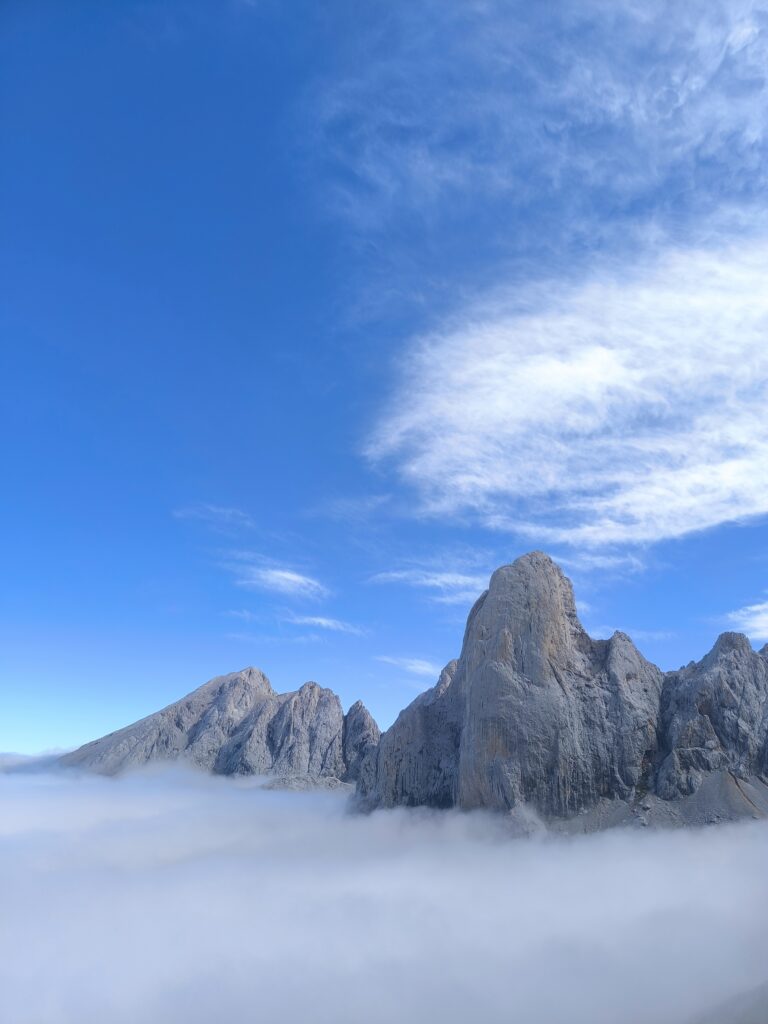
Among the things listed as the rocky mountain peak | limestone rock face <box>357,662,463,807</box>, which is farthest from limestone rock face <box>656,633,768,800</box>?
limestone rock face <box>357,662,463,807</box>

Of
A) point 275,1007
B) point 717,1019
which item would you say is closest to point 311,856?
point 275,1007

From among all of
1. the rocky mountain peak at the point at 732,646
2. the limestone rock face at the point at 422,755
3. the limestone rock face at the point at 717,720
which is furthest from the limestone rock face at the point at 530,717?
the rocky mountain peak at the point at 732,646

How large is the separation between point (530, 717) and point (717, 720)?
82.8 ft

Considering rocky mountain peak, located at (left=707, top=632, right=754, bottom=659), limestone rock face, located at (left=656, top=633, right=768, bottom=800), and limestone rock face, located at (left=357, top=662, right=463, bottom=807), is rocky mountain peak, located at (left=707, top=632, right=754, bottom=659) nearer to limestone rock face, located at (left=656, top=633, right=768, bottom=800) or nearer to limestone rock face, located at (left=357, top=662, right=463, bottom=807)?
limestone rock face, located at (left=656, top=633, right=768, bottom=800)

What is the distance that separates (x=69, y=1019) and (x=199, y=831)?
79525mm

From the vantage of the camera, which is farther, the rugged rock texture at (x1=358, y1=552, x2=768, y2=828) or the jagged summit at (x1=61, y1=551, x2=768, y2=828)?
the jagged summit at (x1=61, y1=551, x2=768, y2=828)

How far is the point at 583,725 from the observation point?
294 ft

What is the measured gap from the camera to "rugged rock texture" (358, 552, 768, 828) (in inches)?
3366

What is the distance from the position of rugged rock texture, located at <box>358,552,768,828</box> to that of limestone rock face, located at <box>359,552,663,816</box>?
18 cm

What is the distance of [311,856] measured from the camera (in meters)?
109

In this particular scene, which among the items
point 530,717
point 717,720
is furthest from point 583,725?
point 717,720

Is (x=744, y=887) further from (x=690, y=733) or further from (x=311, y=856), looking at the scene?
(x=311, y=856)

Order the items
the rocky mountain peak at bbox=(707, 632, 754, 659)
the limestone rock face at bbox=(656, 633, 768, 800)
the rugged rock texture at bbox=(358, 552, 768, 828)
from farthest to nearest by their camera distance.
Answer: the rocky mountain peak at bbox=(707, 632, 754, 659) → the limestone rock face at bbox=(656, 633, 768, 800) → the rugged rock texture at bbox=(358, 552, 768, 828)

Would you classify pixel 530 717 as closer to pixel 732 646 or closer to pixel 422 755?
pixel 422 755
